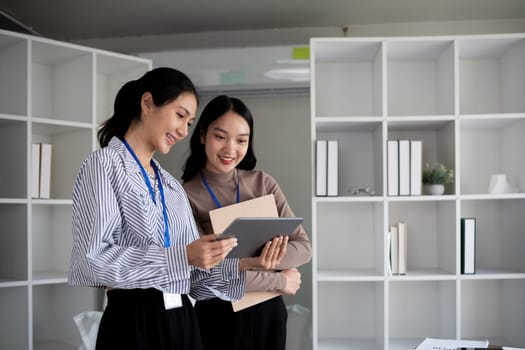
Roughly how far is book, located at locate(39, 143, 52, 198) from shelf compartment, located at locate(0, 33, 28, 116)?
0.92 feet

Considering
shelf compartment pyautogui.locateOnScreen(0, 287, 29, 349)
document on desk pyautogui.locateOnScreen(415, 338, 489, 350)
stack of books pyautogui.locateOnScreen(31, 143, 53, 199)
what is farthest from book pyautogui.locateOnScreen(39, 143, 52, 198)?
document on desk pyautogui.locateOnScreen(415, 338, 489, 350)

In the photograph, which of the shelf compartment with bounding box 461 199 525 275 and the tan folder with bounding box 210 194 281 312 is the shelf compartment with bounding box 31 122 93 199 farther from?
the shelf compartment with bounding box 461 199 525 275

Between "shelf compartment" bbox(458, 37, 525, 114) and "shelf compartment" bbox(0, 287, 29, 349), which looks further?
"shelf compartment" bbox(458, 37, 525, 114)

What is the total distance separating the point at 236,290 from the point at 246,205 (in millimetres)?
393

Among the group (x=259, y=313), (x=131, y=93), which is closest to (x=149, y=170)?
(x=131, y=93)

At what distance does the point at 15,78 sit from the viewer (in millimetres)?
3152

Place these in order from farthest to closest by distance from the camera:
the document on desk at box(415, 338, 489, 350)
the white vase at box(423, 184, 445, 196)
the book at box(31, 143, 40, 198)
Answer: the book at box(31, 143, 40, 198) < the white vase at box(423, 184, 445, 196) < the document on desk at box(415, 338, 489, 350)

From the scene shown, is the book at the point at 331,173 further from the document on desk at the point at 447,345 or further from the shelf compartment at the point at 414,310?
the document on desk at the point at 447,345

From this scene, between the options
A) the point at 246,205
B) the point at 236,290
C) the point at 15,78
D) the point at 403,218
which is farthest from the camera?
the point at 403,218

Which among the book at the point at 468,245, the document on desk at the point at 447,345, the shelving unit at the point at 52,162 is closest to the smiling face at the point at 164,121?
the document on desk at the point at 447,345

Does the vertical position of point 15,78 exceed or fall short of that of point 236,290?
it exceeds it

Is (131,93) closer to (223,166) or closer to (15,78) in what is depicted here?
(223,166)

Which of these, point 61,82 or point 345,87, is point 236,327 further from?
point 61,82

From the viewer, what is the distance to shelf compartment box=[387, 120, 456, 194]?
317 cm
